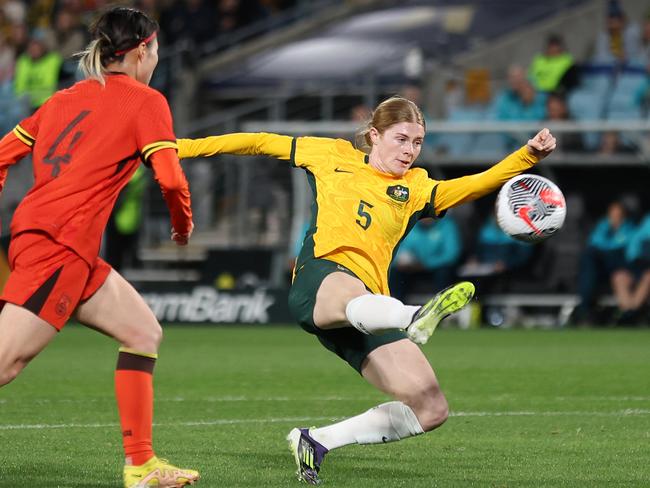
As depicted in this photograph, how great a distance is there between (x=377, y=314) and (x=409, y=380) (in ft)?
1.39

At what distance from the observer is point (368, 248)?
7.08 meters

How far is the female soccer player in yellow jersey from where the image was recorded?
22.1 ft

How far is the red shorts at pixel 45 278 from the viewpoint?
5883mm

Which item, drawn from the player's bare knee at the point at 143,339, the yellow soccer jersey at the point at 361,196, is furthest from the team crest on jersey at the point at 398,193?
the player's bare knee at the point at 143,339

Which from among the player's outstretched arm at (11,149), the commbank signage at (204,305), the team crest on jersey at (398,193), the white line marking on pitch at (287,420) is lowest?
the commbank signage at (204,305)

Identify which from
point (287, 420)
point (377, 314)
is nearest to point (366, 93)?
point (287, 420)

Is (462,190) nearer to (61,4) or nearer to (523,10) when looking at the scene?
(523,10)

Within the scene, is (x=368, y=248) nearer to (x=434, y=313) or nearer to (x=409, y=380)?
(x=409, y=380)

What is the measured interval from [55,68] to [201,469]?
51.4 ft

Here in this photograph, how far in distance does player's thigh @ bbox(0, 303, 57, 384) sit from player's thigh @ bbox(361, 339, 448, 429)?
1689 mm

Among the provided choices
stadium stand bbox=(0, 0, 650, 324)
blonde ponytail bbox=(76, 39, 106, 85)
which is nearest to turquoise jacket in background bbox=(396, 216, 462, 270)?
stadium stand bbox=(0, 0, 650, 324)

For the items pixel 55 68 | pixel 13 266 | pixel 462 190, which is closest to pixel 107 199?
pixel 13 266

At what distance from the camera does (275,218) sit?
20547 mm

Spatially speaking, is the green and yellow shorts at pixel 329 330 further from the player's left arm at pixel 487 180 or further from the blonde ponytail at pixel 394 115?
the blonde ponytail at pixel 394 115
